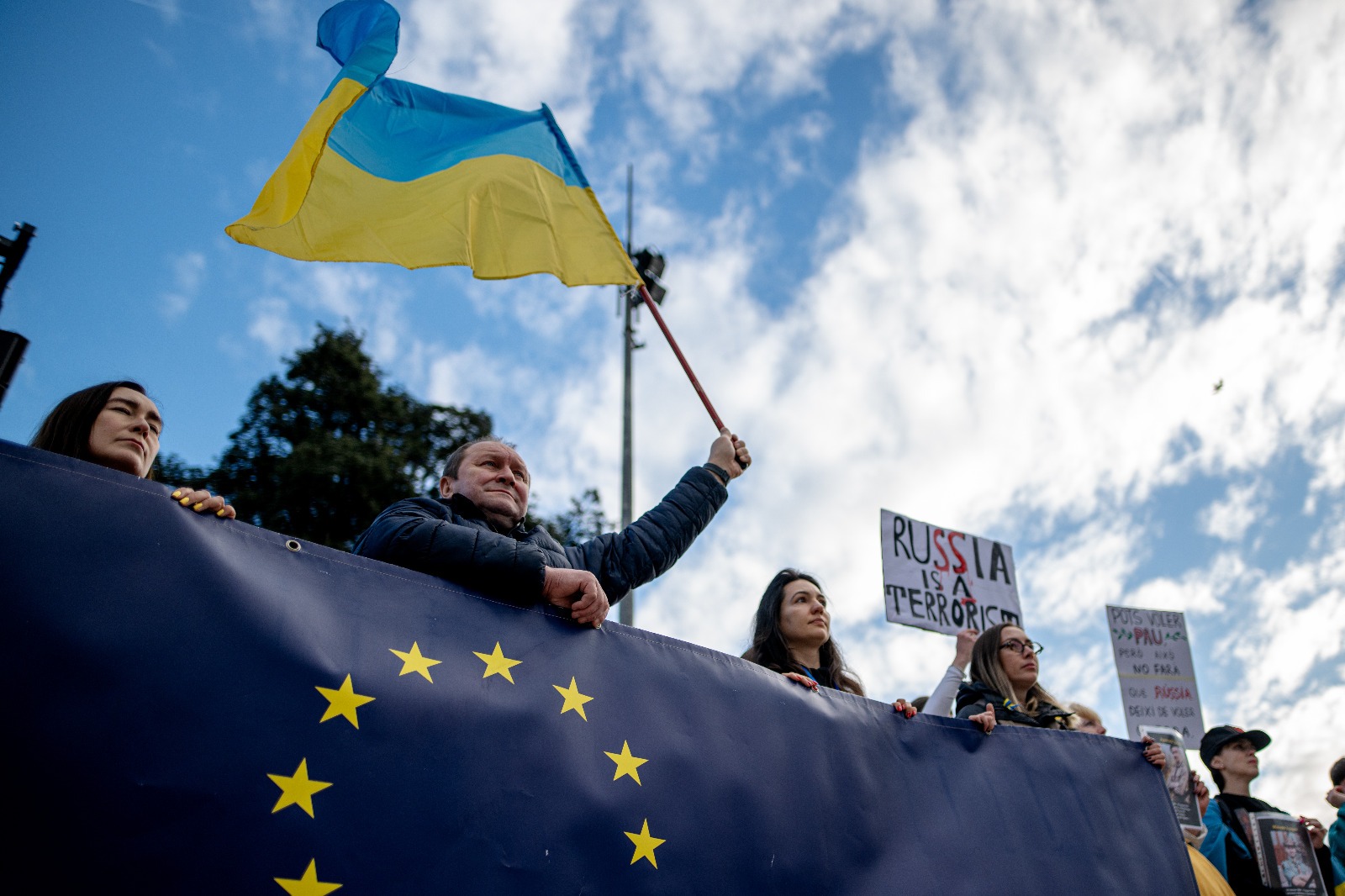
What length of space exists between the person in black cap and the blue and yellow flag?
3.62 metres

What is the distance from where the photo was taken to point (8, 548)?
1.60 meters

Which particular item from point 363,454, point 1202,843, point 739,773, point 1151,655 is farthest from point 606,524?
point 739,773

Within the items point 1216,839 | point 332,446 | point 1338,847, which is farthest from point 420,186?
point 332,446

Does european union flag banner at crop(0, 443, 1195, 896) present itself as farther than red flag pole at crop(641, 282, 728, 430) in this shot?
No

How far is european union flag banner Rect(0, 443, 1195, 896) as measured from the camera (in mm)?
1554

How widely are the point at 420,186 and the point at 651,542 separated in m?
1.75

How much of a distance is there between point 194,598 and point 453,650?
0.57 meters

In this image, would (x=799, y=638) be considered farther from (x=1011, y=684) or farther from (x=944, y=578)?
(x=944, y=578)

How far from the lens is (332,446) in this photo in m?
13.4

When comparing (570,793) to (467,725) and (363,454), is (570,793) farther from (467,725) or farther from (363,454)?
(363,454)

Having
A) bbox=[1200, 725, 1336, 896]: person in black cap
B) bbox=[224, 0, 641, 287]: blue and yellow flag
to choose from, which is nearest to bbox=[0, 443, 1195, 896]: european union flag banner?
bbox=[224, 0, 641, 287]: blue and yellow flag

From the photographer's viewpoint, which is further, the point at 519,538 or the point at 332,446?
the point at 332,446

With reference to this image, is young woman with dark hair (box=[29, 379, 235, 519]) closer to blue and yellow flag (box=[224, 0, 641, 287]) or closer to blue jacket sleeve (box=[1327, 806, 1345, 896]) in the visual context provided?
blue and yellow flag (box=[224, 0, 641, 287])

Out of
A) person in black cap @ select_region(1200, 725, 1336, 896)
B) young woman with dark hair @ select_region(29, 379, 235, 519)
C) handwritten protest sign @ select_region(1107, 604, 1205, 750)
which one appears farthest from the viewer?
handwritten protest sign @ select_region(1107, 604, 1205, 750)
